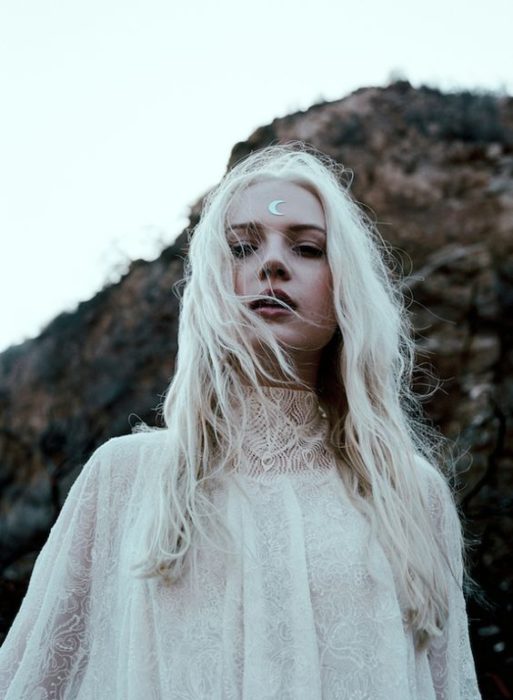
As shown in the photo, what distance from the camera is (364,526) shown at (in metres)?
1.74

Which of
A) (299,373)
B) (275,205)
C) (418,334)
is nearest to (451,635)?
(299,373)

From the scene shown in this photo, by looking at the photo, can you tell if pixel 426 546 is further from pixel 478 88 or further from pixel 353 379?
pixel 478 88

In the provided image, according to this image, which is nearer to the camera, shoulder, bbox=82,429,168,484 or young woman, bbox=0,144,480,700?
young woman, bbox=0,144,480,700

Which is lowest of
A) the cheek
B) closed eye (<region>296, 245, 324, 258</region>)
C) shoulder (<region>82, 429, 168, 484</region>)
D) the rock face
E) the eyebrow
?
shoulder (<region>82, 429, 168, 484</region>)

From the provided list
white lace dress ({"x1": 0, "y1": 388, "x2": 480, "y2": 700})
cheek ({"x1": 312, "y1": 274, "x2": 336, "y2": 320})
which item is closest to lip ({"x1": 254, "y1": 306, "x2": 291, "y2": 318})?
cheek ({"x1": 312, "y1": 274, "x2": 336, "y2": 320})

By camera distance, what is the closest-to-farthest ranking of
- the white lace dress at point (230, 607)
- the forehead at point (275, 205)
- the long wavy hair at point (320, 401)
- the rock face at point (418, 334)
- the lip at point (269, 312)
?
1. the white lace dress at point (230, 607)
2. the long wavy hair at point (320, 401)
3. the lip at point (269, 312)
4. the forehead at point (275, 205)
5. the rock face at point (418, 334)

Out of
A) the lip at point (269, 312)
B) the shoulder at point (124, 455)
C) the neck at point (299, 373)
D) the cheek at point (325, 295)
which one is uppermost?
the cheek at point (325, 295)

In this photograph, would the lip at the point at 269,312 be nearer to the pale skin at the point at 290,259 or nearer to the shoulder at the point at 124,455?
the pale skin at the point at 290,259

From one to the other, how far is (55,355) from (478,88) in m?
3.85

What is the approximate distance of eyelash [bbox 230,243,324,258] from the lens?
187cm

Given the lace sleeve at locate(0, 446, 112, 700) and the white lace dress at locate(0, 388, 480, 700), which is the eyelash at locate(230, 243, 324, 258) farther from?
the lace sleeve at locate(0, 446, 112, 700)

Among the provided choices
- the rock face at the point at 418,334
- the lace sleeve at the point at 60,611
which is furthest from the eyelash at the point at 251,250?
the rock face at the point at 418,334

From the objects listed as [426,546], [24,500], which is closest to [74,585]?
[426,546]

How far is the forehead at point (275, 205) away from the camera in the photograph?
189 cm
